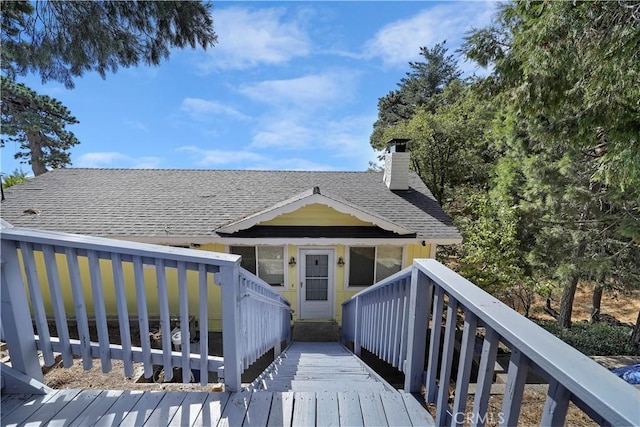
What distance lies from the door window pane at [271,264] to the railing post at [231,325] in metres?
5.30

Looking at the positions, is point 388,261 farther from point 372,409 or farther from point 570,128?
point 372,409

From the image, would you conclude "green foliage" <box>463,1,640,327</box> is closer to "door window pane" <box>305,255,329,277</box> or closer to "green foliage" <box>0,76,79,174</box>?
"door window pane" <box>305,255,329,277</box>

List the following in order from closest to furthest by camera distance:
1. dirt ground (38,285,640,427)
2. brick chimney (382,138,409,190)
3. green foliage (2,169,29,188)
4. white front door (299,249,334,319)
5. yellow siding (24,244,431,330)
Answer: dirt ground (38,285,640,427) → yellow siding (24,244,431,330) → white front door (299,249,334,319) → brick chimney (382,138,409,190) → green foliage (2,169,29,188)

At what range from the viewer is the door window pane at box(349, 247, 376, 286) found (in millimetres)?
7242

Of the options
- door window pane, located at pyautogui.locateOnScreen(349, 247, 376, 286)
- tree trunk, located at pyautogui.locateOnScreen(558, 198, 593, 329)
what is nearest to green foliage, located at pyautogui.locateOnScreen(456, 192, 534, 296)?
tree trunk, located at pyautogui.locateOnScreen(558, 198, 593, 329)

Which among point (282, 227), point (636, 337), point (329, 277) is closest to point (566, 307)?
point (636, 337)

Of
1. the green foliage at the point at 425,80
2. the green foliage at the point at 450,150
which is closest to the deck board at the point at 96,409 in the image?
the green foliage at the point at 450,150

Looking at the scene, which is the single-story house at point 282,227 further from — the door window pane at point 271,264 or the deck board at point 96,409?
the deck board at point 96,409

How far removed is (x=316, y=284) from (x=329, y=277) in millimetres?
406

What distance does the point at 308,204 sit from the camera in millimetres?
7035

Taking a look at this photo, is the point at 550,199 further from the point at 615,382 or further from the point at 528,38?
the point at 615,382

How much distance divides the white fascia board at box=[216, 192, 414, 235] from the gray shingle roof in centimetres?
39

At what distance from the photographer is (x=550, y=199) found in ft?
22.2

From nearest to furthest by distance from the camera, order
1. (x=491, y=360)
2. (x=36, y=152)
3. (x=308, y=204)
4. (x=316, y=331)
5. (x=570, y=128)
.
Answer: (x=491, y=360) → (x=570, y=128) → (x=316, y=331) → (x=308, y=204) → (x=36, y=152)
